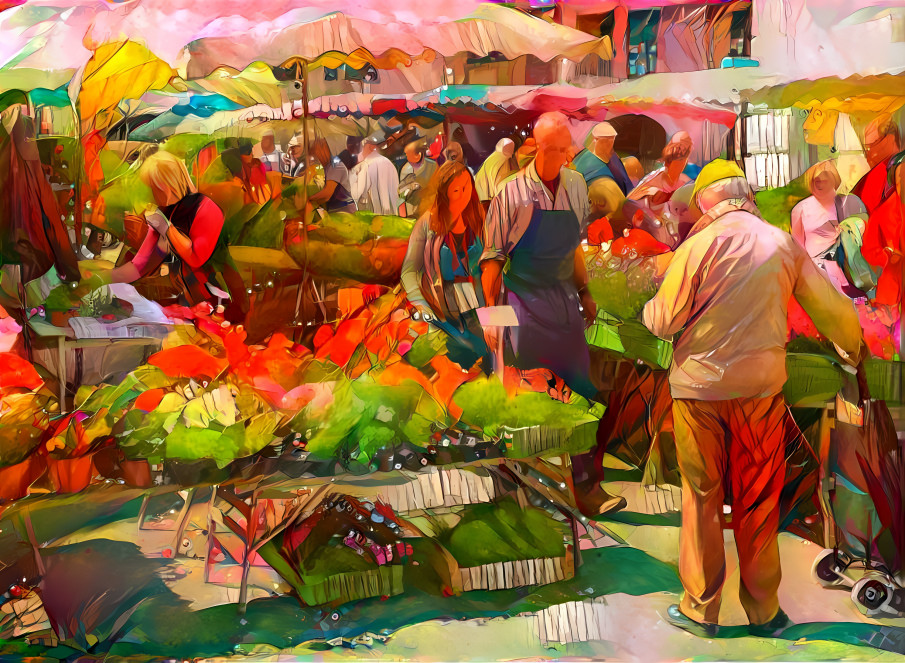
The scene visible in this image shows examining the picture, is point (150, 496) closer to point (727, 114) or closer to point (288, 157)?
point (288, 157)

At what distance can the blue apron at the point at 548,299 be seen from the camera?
278 cm

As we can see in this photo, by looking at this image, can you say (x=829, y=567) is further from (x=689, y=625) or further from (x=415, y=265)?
(x=415, y=265)

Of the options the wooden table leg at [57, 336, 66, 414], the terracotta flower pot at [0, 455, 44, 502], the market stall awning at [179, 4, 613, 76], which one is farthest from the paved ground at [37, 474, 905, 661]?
the market stall awning at [179, 4, 613, 76]

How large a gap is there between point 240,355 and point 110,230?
722mm

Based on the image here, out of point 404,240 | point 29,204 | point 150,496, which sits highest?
point 29,204

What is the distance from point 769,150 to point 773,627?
6.36 feet

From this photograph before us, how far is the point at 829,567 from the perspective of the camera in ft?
9.25

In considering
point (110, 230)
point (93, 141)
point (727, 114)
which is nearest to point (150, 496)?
point (110, 230)

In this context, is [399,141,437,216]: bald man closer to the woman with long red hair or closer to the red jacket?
the woman with long red hair

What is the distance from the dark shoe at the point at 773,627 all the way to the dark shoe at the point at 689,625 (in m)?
0.15

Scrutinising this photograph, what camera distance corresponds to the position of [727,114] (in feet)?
9.04

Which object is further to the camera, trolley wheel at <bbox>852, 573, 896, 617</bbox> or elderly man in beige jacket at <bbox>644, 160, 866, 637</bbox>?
trolley wheel at <bbox>852, 573, 896, 617</bbox>

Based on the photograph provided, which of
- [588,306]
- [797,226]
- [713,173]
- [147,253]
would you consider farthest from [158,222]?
[797,226]

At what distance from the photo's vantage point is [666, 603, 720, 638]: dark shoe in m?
2.81
